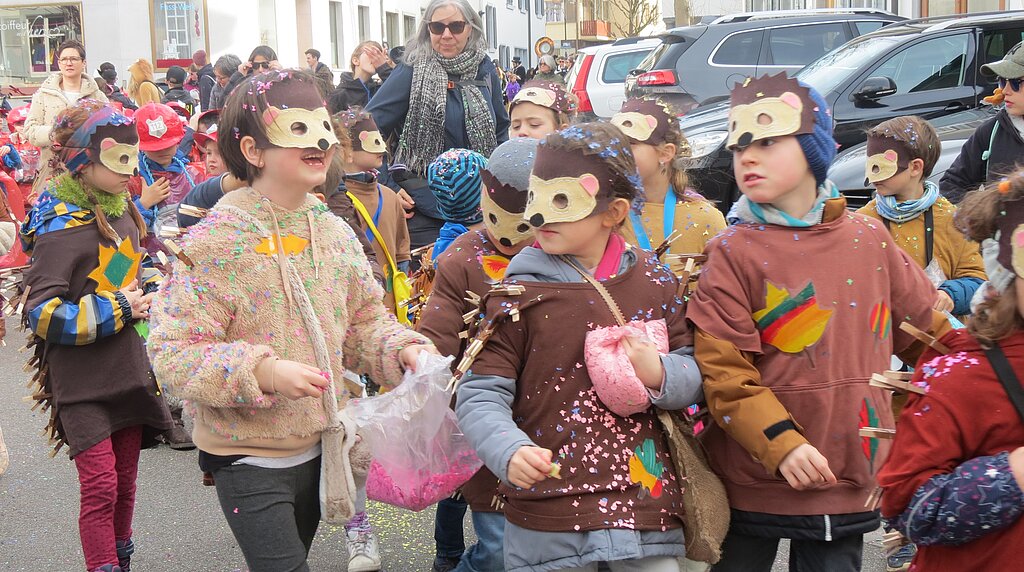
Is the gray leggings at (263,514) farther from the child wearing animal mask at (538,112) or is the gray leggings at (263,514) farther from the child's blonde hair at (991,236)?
the child wearing animal mask at (538,112)

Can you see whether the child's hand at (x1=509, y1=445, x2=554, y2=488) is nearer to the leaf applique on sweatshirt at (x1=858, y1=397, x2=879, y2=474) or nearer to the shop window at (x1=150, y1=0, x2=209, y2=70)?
the leaf applique on sweatshirt at (x1=858, y1=397, x2=879, y2=474)

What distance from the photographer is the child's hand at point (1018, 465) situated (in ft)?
6.80

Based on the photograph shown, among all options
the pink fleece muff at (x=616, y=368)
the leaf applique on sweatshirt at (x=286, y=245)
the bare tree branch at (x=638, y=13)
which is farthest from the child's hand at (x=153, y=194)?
the bare tree branch at (x=638, y=13)

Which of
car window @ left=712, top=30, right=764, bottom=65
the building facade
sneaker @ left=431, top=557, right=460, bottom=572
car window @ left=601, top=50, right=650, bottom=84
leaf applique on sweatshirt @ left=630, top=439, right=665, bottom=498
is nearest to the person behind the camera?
leaf applique on sweatshirt @ left=630, top=439, right=665, bottom=498

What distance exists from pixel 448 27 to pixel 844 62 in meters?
5.68

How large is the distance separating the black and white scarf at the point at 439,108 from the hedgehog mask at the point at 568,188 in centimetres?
284

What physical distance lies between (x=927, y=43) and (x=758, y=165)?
25.1 ft

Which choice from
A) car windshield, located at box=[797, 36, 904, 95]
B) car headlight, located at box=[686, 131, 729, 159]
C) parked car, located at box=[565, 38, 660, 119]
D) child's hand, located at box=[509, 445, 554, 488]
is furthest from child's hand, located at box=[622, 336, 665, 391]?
parked car, located at box=[565, 38, 660, 119]

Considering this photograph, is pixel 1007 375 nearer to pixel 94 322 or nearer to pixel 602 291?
pixel 602 291

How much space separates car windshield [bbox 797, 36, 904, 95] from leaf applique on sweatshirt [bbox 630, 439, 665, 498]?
7.43 metres

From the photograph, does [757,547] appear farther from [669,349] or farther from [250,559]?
[250,559]

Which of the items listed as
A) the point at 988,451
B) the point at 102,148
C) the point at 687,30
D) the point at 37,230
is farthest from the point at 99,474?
the point at 687,30

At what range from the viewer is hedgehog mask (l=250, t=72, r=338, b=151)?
304cm

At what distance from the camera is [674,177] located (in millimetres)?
4289
